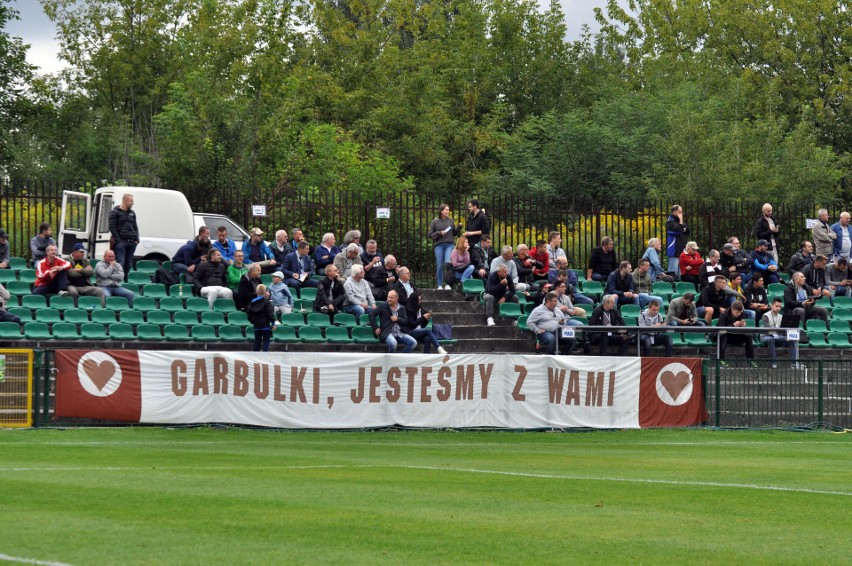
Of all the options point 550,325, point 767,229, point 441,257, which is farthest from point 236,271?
point 767,229

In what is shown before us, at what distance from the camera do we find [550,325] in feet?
84.6

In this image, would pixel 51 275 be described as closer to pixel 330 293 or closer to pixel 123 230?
pixel 123 230

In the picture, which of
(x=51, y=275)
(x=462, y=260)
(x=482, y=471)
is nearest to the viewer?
(x=482, y=471)

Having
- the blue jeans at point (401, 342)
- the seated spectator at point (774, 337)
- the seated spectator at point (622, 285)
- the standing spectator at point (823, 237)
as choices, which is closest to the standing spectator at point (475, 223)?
the seated spectator at point (622, 285)

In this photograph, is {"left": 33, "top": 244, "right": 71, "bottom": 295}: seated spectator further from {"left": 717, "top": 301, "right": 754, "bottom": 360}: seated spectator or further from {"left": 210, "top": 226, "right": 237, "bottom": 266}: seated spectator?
{"left": 717, "top": 301, "right": 754, "bottom": 360}: seated spectator

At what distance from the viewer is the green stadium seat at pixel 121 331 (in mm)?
24672

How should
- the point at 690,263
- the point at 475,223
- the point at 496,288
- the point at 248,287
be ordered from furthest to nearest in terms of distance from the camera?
the point at 690,263
the point at 475,223
the point at 496,288
the point at 248,287

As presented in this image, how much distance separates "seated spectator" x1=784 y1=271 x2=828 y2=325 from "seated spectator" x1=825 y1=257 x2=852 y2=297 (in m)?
1.49

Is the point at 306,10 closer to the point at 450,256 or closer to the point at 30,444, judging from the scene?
the point at 450,256

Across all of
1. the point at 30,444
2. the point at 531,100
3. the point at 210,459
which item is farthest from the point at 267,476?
the point at 531,100

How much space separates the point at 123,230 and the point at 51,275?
179cm

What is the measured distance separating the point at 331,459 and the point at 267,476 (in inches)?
119

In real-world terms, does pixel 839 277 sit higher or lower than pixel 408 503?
higher

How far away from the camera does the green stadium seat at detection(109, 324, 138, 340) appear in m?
24.7
